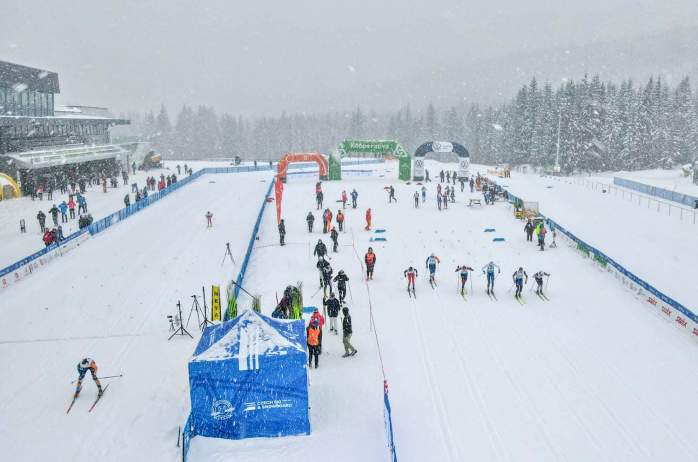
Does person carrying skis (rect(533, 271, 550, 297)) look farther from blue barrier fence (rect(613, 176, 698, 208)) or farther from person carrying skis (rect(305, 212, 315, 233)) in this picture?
blue barrier fence (rect(613, 176, 698, 208))

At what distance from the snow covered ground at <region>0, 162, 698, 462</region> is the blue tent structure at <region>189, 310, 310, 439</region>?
32 centimetres

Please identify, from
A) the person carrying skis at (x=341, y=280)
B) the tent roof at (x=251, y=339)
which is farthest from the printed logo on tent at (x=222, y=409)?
the person carrying skis at (x=341, y=280)

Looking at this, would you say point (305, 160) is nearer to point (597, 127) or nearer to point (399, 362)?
point (399, 362)

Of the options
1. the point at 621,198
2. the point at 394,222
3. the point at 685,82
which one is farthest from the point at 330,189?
the point at 685,82

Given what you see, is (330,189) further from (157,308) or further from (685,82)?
(685,82)

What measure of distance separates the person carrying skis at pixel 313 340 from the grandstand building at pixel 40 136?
36.1m

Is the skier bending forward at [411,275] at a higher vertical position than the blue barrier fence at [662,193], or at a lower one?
lower

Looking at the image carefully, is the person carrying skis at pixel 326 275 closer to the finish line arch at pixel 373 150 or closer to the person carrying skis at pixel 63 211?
the person carrying skis at pixel 63 211

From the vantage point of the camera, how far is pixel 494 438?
10.3 meters

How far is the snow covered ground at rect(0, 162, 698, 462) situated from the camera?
1034 cm

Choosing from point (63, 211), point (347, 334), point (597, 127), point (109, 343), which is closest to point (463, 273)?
point (347, 334)

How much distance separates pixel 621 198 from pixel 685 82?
53015 millimetres

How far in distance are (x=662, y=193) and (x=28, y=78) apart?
202 ft

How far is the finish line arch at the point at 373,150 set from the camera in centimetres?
5203
